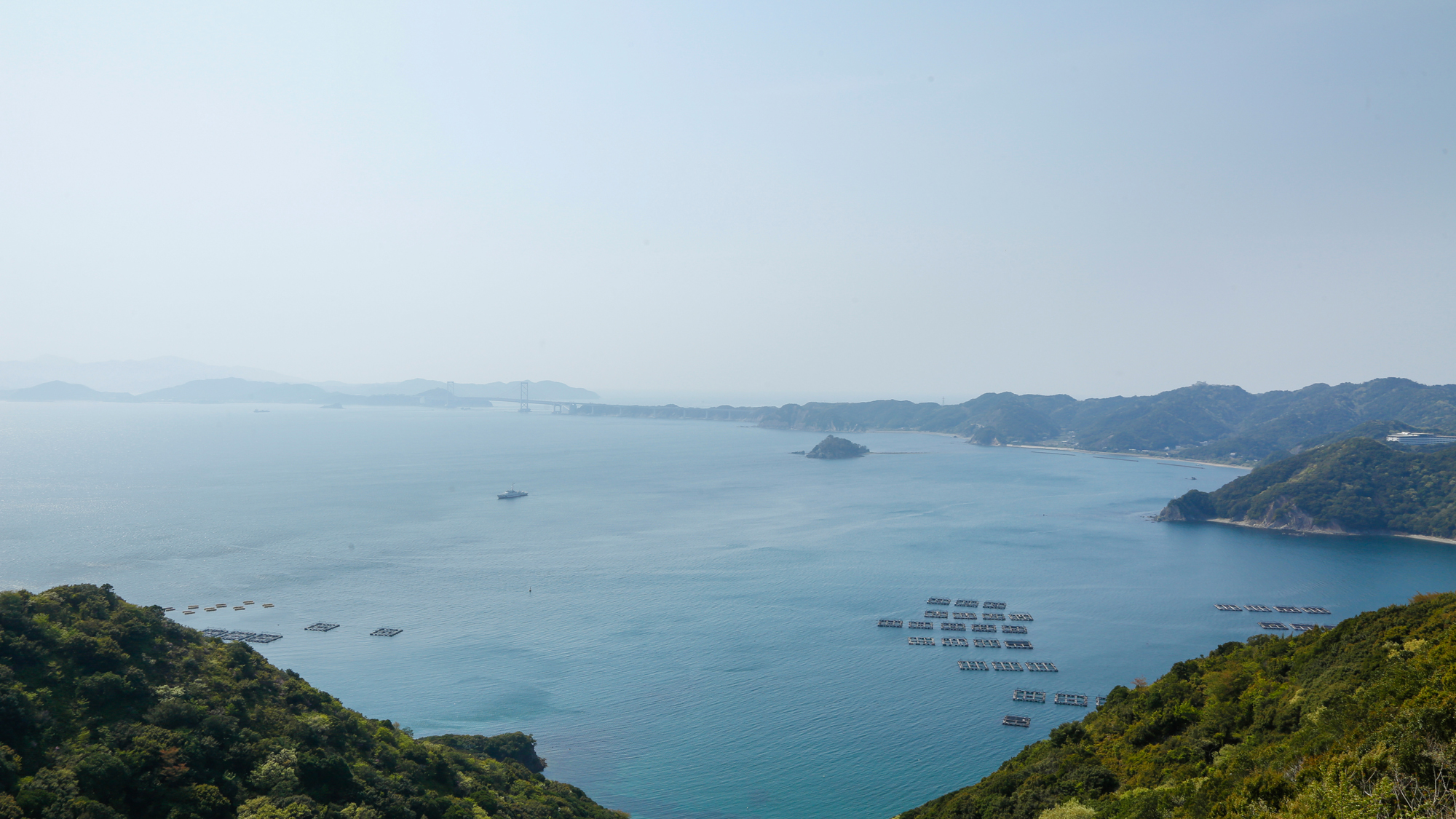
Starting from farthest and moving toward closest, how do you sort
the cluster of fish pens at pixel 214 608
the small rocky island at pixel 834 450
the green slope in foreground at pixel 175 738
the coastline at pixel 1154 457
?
the small rocky island at pixel 834 450, the coastline at pixel 1154 457, the cluster of fish pens at pixel 214 608, the green slope in foreground at pixel 175 738

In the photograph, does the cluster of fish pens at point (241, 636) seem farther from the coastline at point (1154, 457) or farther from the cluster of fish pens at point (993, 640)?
the coastline at point (1154, 457)

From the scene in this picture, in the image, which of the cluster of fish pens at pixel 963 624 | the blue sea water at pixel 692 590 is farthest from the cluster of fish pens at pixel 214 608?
the cluster of fish pens at pixel 963 624

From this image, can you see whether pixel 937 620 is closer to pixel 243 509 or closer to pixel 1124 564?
Answer: pixel 1124 564

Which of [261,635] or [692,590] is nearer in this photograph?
[261,635]

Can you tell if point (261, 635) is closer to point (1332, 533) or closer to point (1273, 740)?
point (1273, 740)

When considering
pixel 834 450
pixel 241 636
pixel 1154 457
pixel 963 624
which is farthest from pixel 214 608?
pixel 1154 457

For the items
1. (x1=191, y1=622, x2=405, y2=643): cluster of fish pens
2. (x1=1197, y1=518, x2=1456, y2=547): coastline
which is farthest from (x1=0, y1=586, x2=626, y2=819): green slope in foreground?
(x1=1197, y1=518, x2=1456, y2=547): coastline
